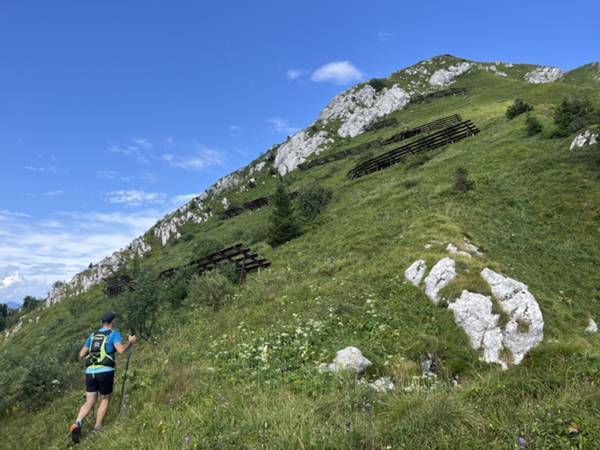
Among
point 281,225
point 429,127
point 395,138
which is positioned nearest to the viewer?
point 281,225

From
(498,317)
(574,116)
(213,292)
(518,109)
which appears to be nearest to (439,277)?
(498,317)

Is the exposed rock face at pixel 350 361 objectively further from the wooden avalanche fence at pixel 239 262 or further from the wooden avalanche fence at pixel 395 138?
the wooden avalanche fence at pixel 395 138

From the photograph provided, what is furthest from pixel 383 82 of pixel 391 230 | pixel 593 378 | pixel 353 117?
pixel 593 378

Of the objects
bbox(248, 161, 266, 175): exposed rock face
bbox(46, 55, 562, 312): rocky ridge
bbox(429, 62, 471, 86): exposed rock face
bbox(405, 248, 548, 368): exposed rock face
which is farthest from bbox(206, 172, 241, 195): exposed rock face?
bbox(405, 248, 548, 368): exposed rock face

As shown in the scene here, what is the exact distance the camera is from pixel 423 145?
39.6 metres

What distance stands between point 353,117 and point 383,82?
20.9 m

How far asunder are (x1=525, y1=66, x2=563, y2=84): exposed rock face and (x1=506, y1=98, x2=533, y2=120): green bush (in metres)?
75.6

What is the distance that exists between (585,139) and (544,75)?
98.8 meters

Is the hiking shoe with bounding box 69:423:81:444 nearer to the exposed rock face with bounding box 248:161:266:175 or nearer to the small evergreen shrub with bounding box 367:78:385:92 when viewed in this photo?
the exposed rock face with bounding box 248:161:266:175

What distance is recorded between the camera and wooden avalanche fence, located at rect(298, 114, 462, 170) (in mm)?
50594

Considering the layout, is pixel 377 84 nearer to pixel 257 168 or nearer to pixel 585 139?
pixel 257 168

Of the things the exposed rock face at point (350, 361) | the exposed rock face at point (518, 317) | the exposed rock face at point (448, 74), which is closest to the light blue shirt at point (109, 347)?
the exposed rock face at point (350, 361)

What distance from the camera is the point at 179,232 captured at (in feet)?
221

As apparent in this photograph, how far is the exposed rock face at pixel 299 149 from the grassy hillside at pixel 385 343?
5097 centimetres
